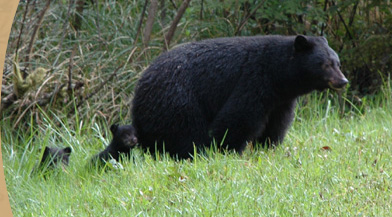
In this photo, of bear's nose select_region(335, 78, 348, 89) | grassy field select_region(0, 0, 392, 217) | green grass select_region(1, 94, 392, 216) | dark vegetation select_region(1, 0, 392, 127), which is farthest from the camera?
dark vegetation select_region(1, 0, 392, 127)

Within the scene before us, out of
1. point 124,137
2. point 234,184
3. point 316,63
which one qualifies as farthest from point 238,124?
point 234,184

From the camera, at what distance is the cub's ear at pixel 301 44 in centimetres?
736

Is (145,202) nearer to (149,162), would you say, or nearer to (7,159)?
(149,162)

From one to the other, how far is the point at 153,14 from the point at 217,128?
12.1ft

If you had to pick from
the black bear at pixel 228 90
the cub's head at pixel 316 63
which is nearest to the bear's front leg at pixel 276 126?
the black bear at pixel 228 90

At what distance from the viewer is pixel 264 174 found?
5836 mm

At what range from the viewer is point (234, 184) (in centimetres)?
552

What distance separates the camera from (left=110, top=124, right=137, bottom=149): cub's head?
7078mm

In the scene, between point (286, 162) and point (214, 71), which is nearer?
point (286, 162)

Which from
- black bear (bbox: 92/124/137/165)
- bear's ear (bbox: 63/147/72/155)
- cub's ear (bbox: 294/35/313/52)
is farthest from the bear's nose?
bear's ear (bbox: 63/147/72/155)

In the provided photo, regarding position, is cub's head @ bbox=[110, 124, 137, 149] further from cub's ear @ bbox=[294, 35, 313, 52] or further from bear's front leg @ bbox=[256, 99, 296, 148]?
cub's ear @ bbox=[294, 35, 313, 52]

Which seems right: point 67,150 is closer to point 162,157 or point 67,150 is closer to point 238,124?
point 162,157

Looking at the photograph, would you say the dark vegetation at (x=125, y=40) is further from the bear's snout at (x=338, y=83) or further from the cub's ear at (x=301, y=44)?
the bear's snout at (x=338, y=83)

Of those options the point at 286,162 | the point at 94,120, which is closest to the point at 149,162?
the point at 286,162
